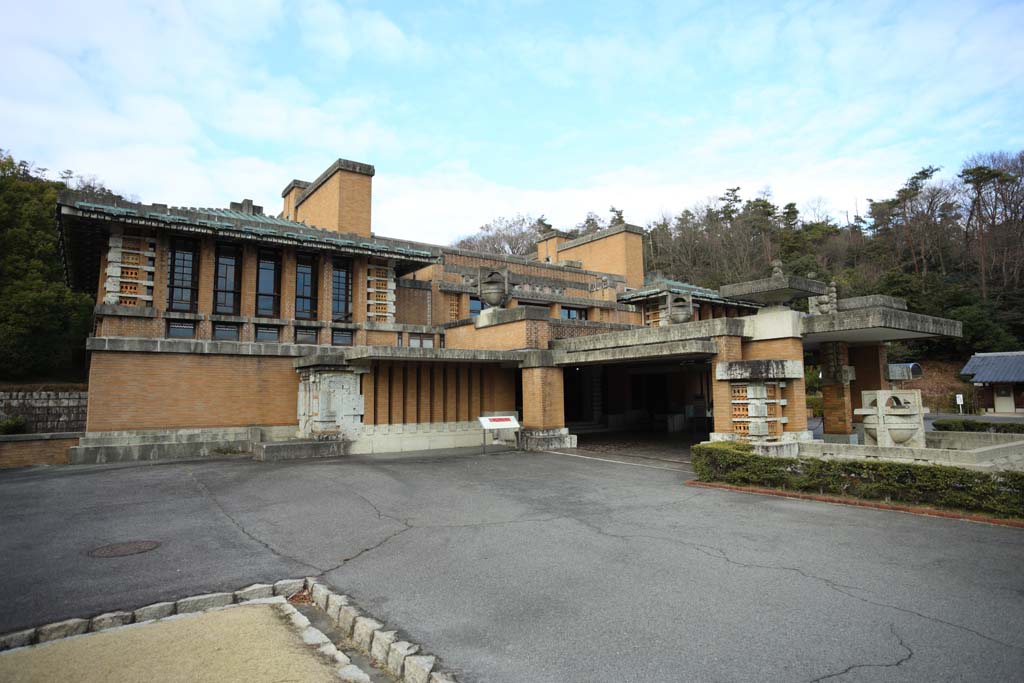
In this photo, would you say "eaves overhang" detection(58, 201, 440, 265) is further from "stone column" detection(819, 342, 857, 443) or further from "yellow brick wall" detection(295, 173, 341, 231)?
"stone column" detection(819, 342, 857, 443)

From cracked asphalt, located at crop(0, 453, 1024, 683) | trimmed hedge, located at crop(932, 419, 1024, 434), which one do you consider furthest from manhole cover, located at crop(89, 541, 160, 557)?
trimmed hedge, located at crop(932, 419, 1024, 434)

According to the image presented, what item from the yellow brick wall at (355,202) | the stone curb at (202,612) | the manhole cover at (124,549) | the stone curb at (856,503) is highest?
the yellow brick wall at (355,202)

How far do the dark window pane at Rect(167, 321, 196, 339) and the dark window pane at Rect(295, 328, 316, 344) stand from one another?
3.11 m

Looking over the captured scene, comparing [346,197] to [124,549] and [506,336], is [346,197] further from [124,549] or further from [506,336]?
[124,549]

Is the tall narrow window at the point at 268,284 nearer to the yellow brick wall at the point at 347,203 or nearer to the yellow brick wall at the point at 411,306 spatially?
the yellow brick wall at the point at 347,203

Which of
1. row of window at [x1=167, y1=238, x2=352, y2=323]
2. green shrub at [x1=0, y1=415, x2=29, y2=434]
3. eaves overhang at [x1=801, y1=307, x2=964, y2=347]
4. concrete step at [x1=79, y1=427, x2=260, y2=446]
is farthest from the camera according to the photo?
green shrub at [x1=0, y1=415, x2=29, y2=434]

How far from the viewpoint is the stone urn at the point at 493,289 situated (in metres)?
→ 19.2

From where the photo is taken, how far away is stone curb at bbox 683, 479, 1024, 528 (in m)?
7.88

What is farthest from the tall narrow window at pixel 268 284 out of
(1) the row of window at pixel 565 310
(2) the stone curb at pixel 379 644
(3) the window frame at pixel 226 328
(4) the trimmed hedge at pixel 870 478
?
(2) the stone curb at pixel 379 644

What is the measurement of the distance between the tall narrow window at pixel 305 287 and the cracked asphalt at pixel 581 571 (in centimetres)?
943

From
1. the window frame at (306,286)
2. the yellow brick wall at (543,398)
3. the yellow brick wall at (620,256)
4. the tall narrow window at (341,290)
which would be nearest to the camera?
the yellow brick wall at (543,398)

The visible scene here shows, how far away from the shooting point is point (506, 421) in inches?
613

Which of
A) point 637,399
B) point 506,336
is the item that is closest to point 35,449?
point 506,336

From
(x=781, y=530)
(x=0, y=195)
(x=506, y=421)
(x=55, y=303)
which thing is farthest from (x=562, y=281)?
(x=0, y=195)
